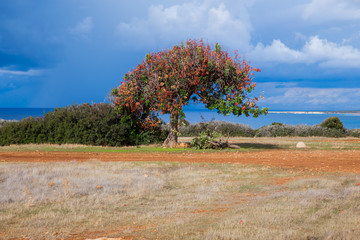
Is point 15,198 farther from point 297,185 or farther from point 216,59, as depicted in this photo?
point 216,59

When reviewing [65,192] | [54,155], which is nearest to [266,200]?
[65,192]

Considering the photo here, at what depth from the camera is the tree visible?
1980cm

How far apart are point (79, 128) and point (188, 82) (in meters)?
7.03

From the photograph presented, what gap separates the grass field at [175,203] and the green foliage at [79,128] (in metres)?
9.08

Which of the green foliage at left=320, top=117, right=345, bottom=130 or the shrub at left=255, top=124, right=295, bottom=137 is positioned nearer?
the shrub at left=255, top=124, right=295, bottom=137

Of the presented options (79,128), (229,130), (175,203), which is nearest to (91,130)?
(79,128)

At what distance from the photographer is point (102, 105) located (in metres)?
23.0

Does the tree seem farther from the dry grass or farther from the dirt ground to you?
the dry grass

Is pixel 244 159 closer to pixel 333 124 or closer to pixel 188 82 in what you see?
pixel 188 82

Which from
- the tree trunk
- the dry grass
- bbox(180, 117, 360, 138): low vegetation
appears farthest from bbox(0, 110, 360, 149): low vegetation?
bbox(180, 117, 360, 138): low vegetation

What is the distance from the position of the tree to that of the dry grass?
25.3 feet

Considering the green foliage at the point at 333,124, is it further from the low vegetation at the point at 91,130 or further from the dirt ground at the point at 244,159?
the dirt ground at the point at 244,159

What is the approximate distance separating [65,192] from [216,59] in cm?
1300

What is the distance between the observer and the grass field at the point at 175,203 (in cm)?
612
